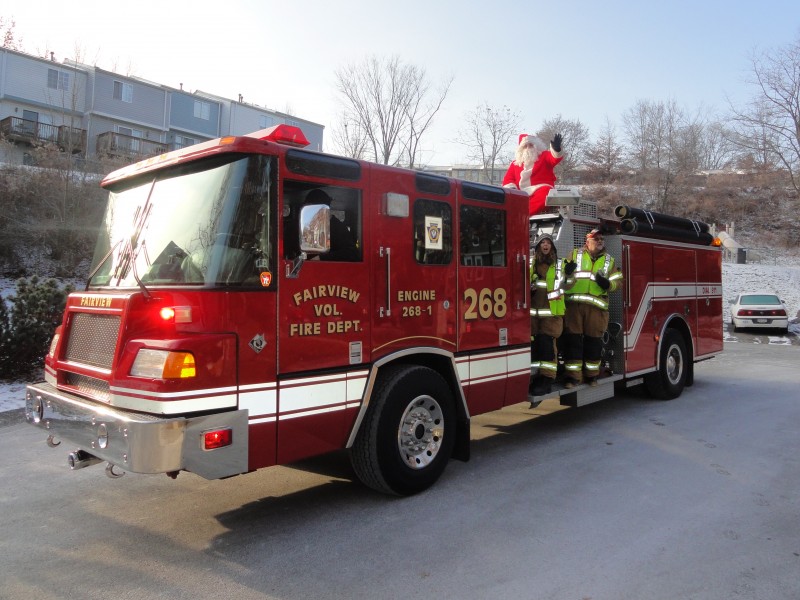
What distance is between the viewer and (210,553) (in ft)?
11.7

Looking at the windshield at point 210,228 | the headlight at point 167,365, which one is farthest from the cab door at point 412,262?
the headlight at point 167,365

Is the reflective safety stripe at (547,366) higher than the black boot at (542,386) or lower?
higher

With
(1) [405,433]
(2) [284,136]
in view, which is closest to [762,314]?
(1) [405,433]

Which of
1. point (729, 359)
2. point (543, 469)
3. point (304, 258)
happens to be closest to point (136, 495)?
point (304, 258)

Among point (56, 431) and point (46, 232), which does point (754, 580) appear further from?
point (46, 232)

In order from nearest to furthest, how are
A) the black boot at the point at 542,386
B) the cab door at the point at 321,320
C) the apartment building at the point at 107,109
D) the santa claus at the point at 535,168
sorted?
the cab door at the point at 321,320 < the black boot at the point at 542,386 < the santa claus at the point at 535,168 < the apartment building at the point at 107,109

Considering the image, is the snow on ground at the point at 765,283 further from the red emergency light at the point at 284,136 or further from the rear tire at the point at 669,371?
the red emergency light at the point at 284,136

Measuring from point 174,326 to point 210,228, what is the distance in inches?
26.2

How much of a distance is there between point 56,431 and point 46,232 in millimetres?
16053

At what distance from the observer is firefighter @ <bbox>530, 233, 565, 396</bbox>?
623 cm

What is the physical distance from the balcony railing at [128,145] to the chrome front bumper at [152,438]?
2121cm

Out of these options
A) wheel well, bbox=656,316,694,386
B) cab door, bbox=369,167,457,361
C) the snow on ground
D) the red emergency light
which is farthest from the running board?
the snow on ground

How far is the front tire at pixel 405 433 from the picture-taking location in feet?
13.9

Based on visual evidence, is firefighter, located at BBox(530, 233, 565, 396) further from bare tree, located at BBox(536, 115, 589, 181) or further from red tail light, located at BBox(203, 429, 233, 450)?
bare tree, located at BBox(536, 115, 589, 181)
